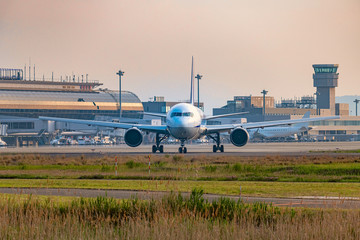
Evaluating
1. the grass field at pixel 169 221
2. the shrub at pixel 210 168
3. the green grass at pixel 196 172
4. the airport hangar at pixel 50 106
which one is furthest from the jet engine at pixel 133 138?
the airport hangar at pixel 50 106

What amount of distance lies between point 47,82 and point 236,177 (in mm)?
153332

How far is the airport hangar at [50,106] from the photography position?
15612 cm

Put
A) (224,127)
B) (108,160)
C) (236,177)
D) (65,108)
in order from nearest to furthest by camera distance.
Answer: (236,177) → (108,160) → (224,127) → (65,108)

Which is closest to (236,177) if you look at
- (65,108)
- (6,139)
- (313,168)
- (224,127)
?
(313,168)

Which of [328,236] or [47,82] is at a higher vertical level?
[47,82]

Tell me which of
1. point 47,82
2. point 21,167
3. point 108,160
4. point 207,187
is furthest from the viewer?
point 47,82

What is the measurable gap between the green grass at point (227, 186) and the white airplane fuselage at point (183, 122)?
29.1 m

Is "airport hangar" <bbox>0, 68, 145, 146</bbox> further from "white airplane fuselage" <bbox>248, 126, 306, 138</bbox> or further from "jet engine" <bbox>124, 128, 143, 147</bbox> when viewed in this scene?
"jet engine" <bbox>124, 128, 143, 147</bbox>

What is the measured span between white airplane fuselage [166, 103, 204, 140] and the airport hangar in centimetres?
7881

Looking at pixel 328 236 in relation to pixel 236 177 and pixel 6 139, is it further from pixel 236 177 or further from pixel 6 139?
pixel 6 139

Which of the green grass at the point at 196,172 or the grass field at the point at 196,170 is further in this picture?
the grass field at the point at 196,170

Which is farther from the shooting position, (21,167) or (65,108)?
(65,108)

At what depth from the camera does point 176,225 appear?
1775 centimetres

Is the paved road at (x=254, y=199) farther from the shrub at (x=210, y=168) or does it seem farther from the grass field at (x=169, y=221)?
A: the shrub at (x=210, y=168)
